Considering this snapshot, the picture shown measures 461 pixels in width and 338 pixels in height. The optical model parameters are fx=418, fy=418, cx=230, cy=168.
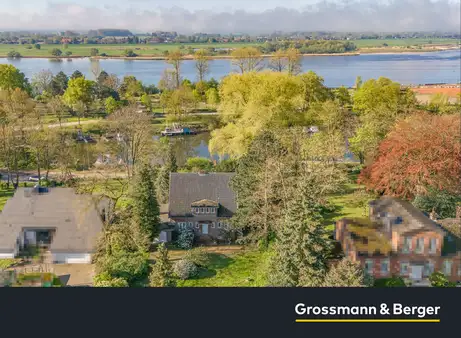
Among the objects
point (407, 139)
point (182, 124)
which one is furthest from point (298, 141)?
point (182, 124)

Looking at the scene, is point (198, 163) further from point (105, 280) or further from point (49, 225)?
point (49, 225)

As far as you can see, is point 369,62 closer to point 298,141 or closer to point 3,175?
point 298,141

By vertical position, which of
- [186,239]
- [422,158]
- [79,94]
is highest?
[79,94]

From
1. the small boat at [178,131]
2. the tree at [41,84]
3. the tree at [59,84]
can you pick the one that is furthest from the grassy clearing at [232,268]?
the tree at [59,84]

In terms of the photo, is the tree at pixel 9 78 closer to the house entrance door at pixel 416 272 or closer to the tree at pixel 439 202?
the tree at pixel 439 202

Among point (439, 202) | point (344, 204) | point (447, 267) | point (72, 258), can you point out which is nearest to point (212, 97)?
point (344, 204)
